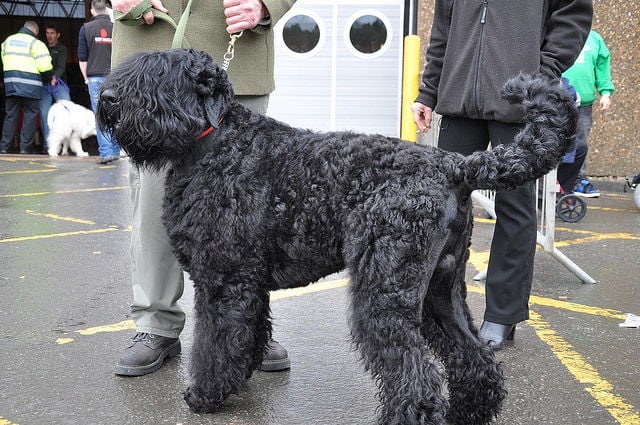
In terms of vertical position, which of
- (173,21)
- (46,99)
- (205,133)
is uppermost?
(173,21)

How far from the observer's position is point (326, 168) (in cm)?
285

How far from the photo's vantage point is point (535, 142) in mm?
2639

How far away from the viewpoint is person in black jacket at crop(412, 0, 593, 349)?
378cm

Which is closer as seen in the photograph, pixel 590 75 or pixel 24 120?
pixel 590 75

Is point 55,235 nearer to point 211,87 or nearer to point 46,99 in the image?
point 211,87

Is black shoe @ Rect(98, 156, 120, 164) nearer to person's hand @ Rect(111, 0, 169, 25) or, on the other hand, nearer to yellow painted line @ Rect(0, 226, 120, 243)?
yellow painted line @ Rect(0, 226, 120, 243)

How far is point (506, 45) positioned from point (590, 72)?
5.44 metres

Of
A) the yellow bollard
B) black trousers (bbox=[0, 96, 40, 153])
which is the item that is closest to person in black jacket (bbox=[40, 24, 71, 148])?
black trousers (bbox=[0, 96, 40, 153])

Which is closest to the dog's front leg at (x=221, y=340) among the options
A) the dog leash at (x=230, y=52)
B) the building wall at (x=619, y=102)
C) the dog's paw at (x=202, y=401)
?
the dog's paw at (x=202, y=401)

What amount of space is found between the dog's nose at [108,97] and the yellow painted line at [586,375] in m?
2.54

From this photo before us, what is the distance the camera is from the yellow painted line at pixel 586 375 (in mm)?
3176

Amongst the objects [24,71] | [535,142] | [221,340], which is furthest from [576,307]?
[24,71]

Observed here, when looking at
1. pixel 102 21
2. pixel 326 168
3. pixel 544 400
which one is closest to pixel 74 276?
pixel 326 168

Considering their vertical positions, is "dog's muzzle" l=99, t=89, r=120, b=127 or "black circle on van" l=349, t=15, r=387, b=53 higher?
"black circle on van" l=349, t=15, r=387, b=53
